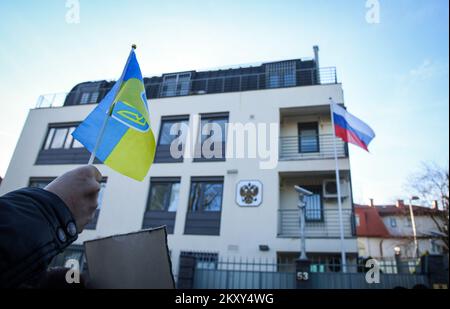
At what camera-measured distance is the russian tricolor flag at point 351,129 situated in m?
10.6

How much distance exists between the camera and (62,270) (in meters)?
2.10

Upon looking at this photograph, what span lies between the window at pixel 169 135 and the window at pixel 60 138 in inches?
181

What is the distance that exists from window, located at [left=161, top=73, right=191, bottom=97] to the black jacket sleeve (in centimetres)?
1569

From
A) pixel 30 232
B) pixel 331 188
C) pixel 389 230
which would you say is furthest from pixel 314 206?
pixel 389 230

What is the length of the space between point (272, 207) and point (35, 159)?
12.8m

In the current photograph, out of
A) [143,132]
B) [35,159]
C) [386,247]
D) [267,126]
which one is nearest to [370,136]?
[267,126]

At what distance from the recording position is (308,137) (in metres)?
13.6

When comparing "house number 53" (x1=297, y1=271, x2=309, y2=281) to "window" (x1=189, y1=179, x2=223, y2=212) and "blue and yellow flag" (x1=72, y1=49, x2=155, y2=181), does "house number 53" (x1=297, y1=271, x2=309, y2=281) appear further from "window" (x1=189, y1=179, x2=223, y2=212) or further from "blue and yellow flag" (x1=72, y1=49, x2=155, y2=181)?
"blue and yellow flag" (x1=72, y1=49, x2=155, y2=181)

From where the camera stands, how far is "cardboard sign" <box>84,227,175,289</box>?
183 centimetres

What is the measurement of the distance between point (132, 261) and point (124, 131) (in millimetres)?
1385

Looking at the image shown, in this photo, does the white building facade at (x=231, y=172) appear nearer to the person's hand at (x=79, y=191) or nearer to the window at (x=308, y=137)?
the window at (x=308, y=137)

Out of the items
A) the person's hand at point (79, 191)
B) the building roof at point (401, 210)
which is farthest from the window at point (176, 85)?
the building roof at point (401, 210)

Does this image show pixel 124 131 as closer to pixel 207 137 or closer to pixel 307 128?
pixel 207 137
